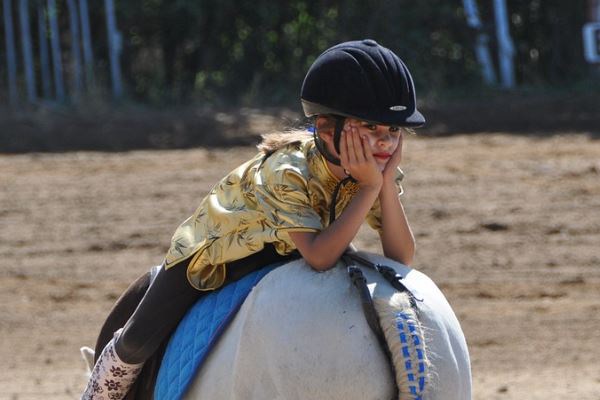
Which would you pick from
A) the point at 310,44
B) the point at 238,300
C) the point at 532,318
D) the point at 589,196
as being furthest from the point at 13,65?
the point at 238,300

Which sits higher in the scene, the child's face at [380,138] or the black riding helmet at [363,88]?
the black riding helmet at [363,88]

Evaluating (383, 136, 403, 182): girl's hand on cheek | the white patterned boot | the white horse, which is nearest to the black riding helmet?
(383, 136, 403, 182): girl's hand on cheek


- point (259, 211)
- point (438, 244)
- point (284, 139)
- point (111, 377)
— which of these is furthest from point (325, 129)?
point (438, 244)

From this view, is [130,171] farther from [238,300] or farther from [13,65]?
[238,300]

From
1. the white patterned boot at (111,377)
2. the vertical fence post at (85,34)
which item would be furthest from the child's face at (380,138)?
the vertical fence post at (85,34)

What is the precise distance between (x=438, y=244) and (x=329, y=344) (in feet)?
21.1

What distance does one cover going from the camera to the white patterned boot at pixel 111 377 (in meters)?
3.77

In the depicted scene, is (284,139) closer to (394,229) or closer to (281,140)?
(281,140)

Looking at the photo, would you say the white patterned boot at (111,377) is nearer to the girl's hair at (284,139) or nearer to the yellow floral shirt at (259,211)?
the yellow floral shirt at (259,211)

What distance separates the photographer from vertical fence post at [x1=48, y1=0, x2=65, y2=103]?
1455cm

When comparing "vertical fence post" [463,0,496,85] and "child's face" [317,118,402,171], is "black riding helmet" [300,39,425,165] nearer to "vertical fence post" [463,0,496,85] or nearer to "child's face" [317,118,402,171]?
Answer: "child's face" [317,118,402,171]

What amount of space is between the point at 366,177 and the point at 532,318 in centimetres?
474

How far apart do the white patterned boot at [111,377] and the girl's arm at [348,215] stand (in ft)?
2.55

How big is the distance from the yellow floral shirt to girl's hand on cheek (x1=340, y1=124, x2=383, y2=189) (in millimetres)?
96
